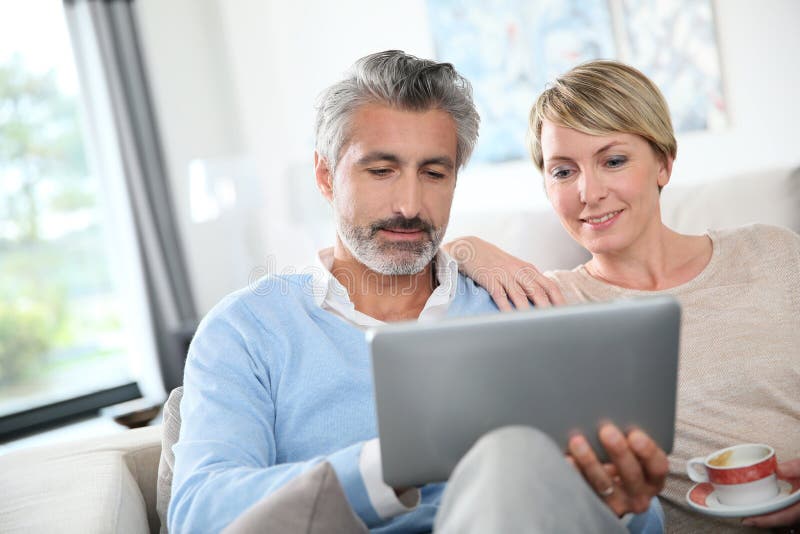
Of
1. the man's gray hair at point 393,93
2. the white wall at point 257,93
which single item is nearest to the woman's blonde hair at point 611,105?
the man's gray hair at point 393,93

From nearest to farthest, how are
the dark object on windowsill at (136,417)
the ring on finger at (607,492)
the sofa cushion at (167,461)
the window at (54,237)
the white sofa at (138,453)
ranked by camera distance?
1. the ring on finger at (607,492)
2. the white sofa at (138,453)
3. the sofa cushion at (167,461)
4. the dark object on windowsill at (136,417)
5. the window at (54,237)

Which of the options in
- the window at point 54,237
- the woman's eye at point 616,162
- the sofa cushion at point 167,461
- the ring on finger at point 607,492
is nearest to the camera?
the ring on finger at point 607,492

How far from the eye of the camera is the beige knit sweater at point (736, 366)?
5.03 feet

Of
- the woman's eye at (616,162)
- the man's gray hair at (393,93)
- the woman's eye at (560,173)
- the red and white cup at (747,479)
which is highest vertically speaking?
the man's gray hair at (393,93)

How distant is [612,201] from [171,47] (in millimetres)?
4098

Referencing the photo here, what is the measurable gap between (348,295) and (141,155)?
3.58 metres

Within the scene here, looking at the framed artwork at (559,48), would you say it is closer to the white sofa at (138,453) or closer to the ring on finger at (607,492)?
the white sofa at (138,453)

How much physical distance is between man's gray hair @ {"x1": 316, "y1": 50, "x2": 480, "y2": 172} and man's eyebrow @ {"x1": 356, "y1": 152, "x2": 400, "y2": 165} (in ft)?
0.23

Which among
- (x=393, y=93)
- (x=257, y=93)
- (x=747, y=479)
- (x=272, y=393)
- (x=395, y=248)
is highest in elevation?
(x=257, y=93)

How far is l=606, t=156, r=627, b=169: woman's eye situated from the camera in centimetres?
168

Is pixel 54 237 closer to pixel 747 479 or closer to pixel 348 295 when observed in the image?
pixel 348 295

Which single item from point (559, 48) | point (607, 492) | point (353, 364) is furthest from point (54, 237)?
point (607, 492)

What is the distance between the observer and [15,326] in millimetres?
4633

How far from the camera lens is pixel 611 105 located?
1647 millimetres
